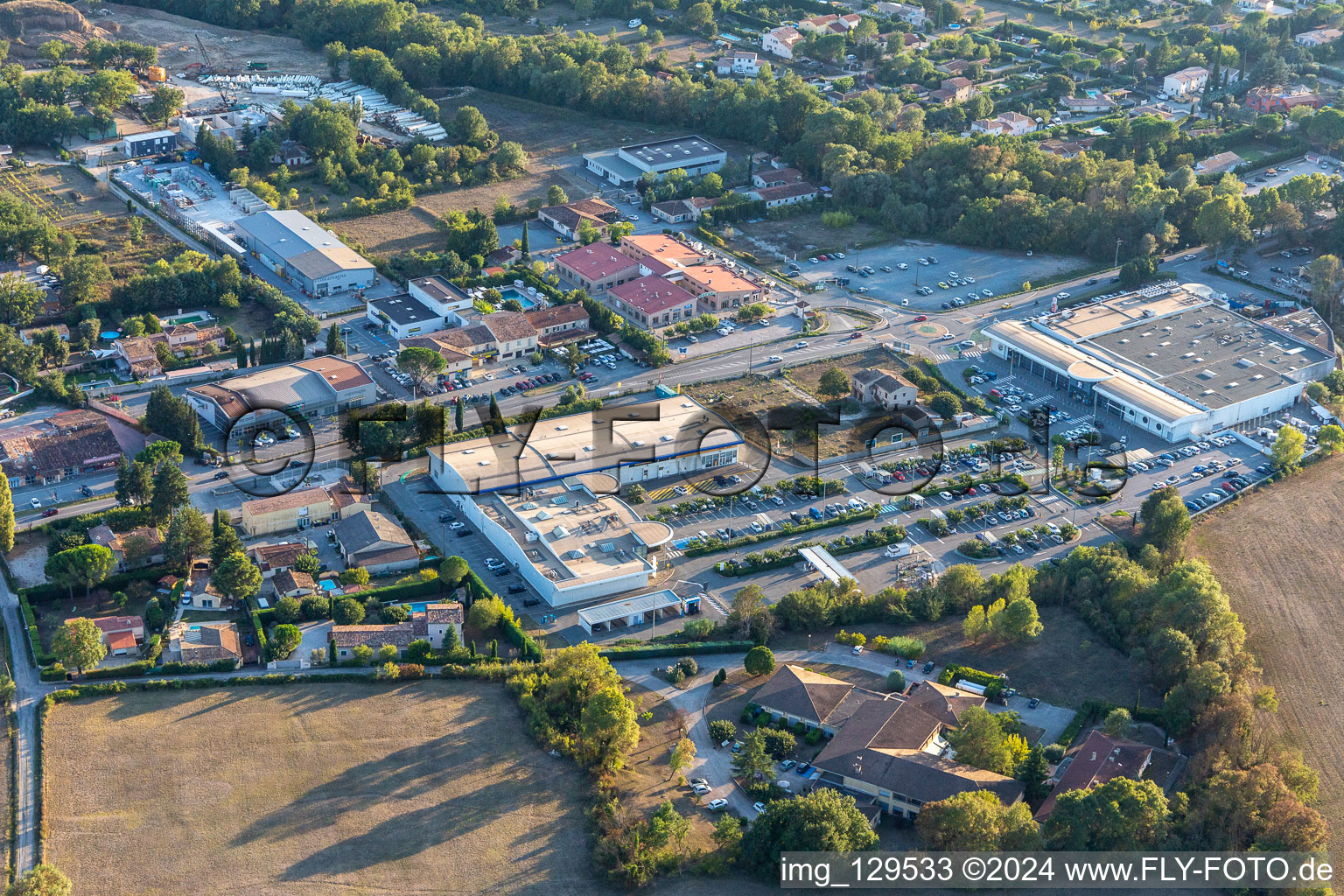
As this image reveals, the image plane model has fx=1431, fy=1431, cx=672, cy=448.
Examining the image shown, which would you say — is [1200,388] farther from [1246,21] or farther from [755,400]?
[1246,21]

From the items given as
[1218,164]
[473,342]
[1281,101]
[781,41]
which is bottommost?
[473,342]

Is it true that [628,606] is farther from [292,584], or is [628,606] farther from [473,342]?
[473,342]

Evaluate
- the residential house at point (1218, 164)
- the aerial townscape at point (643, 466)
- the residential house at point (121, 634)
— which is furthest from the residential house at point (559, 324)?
the residential house at point (1218, 164)

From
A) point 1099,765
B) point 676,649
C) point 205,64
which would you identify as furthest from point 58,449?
point 205,64

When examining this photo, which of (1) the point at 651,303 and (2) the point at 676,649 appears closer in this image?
(2) the point at 676,649

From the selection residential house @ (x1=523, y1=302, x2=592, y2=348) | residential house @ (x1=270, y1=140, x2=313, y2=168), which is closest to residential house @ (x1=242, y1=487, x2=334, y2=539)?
residential house @ (x1=523, y1=302, x2=592, y2=348)

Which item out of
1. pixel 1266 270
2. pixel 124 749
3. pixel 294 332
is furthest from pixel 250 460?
pixel 1266 270

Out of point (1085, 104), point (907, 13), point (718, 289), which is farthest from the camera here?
point (907, 13)
